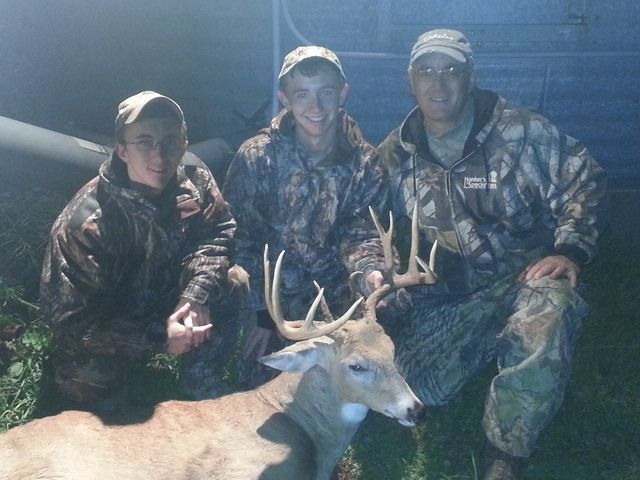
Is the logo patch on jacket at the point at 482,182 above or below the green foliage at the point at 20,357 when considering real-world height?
above

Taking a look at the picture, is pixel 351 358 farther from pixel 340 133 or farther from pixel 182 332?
pixel 340 133

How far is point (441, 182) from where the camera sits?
18.4ft

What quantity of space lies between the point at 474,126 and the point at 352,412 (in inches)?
81.5

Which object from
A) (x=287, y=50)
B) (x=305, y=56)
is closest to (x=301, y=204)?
(x=305, y=56)

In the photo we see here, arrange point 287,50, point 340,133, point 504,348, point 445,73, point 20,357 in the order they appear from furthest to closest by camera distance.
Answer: point 287,50
point 20,357
point 340,133
point 445,73
point 504,348

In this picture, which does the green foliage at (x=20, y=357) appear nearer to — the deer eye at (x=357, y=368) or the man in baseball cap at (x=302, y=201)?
the man in baseball cap at (x=302, y=201)

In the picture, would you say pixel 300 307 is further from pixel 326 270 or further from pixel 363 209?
pixel 363 209

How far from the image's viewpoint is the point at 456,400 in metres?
5.84

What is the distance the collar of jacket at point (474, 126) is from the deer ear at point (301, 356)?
1687mm

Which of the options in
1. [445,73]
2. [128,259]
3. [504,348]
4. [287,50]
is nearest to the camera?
[504,348]

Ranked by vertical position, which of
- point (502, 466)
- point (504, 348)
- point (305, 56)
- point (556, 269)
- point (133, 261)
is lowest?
point (502, 466)

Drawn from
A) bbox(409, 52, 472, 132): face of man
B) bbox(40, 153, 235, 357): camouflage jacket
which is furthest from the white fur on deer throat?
bbox(409, 52, 472, 132): face of man

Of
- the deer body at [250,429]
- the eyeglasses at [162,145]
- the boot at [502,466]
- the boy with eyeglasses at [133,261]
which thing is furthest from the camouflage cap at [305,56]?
the boot at [502,466]

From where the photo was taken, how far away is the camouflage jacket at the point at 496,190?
5.38 m
